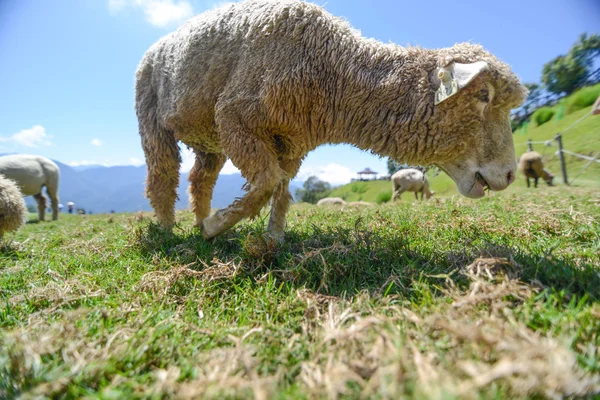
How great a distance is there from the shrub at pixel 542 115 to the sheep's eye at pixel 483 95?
2013 centimetres

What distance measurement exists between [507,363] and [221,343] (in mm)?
1069

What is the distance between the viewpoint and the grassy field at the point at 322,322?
88 cm

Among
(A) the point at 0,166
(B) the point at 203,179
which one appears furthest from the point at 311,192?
(B) the point at 203,179

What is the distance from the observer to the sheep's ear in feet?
6.61

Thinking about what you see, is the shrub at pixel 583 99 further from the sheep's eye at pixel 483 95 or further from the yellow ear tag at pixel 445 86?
the yellow ear tag at pixel 445 86

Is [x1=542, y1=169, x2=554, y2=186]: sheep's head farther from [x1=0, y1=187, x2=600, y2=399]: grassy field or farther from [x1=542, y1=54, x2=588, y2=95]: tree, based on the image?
[x1=542, y1=54, x2=588, y2=95]: tree

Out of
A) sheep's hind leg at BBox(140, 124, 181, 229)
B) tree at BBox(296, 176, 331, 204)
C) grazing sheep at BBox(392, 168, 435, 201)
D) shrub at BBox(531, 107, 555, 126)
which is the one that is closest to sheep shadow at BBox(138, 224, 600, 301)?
sheep's hind leg at BBox(140, 124, 181, 229)

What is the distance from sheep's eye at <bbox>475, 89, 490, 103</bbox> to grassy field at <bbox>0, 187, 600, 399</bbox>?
3.48ft

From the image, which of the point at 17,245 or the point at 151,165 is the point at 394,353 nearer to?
the point at 151,165

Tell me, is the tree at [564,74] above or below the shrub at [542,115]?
above

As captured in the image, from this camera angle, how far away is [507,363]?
0.79 metres

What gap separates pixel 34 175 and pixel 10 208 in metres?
8.36

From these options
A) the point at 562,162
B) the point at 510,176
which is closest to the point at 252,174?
the point at 510,176

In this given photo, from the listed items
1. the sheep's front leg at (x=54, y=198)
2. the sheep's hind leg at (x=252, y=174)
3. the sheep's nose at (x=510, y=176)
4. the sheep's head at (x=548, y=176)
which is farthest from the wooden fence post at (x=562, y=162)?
the sheep's front leg at (x=54, y=198)
